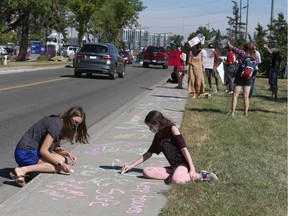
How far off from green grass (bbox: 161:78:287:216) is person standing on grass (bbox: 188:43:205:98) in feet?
8.25

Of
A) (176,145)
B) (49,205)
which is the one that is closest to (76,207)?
(49,205)

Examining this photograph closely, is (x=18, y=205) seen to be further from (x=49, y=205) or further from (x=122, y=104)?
(x=122, y=104)

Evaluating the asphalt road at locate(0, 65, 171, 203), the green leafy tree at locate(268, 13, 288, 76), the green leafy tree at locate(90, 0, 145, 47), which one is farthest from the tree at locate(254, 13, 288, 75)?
the green leafy tree at locate(90, 0, 145, 47)

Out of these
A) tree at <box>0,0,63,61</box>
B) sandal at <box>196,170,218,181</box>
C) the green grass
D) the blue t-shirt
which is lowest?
the green grass

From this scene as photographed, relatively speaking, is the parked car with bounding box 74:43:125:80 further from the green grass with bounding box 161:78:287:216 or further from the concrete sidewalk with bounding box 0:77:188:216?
the concrete sidewalk with bounding box 0:77:188:216

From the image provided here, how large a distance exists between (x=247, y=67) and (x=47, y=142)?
6.46 meters

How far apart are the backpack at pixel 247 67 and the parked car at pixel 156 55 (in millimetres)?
34144

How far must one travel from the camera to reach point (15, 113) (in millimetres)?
11914

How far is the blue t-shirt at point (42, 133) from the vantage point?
6.10m

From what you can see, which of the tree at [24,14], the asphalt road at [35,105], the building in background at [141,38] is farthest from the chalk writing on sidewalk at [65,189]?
the building in background at [141,38]

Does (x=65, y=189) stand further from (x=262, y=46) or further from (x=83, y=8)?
(x=83, y=8)

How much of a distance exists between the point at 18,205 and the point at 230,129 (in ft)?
18.8

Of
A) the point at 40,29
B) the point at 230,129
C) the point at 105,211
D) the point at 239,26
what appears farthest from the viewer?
the point at 239,26

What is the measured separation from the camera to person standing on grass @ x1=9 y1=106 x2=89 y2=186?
608 centimetres
